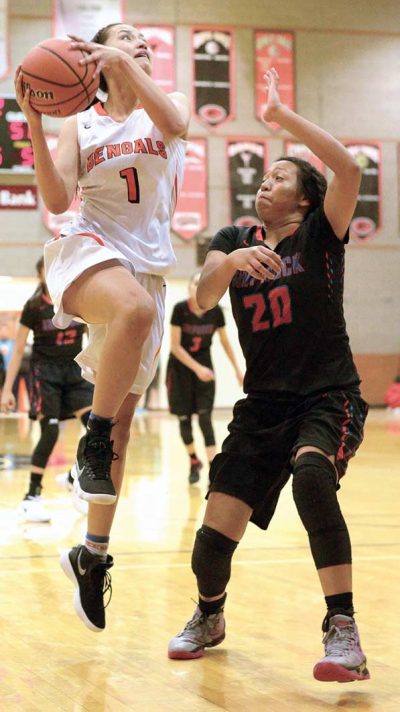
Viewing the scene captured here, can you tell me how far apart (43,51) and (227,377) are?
1803 cm

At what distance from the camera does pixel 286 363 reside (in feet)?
11.7

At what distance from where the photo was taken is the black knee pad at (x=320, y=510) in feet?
10.6

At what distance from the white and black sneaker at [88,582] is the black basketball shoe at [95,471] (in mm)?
381

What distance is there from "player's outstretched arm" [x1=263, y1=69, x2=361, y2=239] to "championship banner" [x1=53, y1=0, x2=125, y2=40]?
16.2m

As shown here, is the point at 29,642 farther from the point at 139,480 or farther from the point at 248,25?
the point at 248,25

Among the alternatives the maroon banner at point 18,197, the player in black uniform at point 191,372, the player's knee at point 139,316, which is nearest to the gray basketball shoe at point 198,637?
the player's knee at point 139,316

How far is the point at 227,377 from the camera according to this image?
70.0 ft

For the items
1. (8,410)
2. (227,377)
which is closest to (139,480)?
(8,410)

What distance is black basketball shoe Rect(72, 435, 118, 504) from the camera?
3.29 metres

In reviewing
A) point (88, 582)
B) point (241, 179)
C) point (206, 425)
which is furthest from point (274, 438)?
point (241, 179)

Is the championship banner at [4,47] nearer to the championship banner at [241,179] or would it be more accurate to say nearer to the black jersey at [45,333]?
the championship banner at [241,179]

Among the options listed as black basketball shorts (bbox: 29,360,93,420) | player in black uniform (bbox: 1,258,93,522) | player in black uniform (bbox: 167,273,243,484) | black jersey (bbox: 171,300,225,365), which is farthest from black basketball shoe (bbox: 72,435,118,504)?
black jersey (bbox: 171,300,225,365)

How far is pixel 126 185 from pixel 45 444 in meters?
4.01

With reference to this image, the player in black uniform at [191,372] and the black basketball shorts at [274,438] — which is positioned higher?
the black basketball shorts at [274,438]
